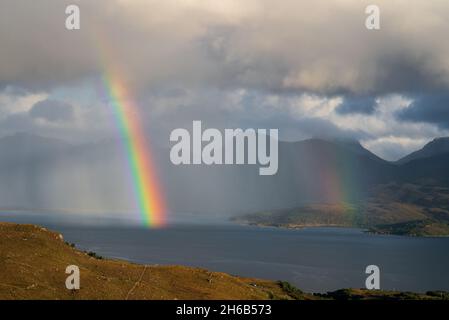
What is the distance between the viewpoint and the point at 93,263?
90.5 meters

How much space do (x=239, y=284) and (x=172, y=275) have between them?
14.3 metres

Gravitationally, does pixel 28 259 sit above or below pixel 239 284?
above
